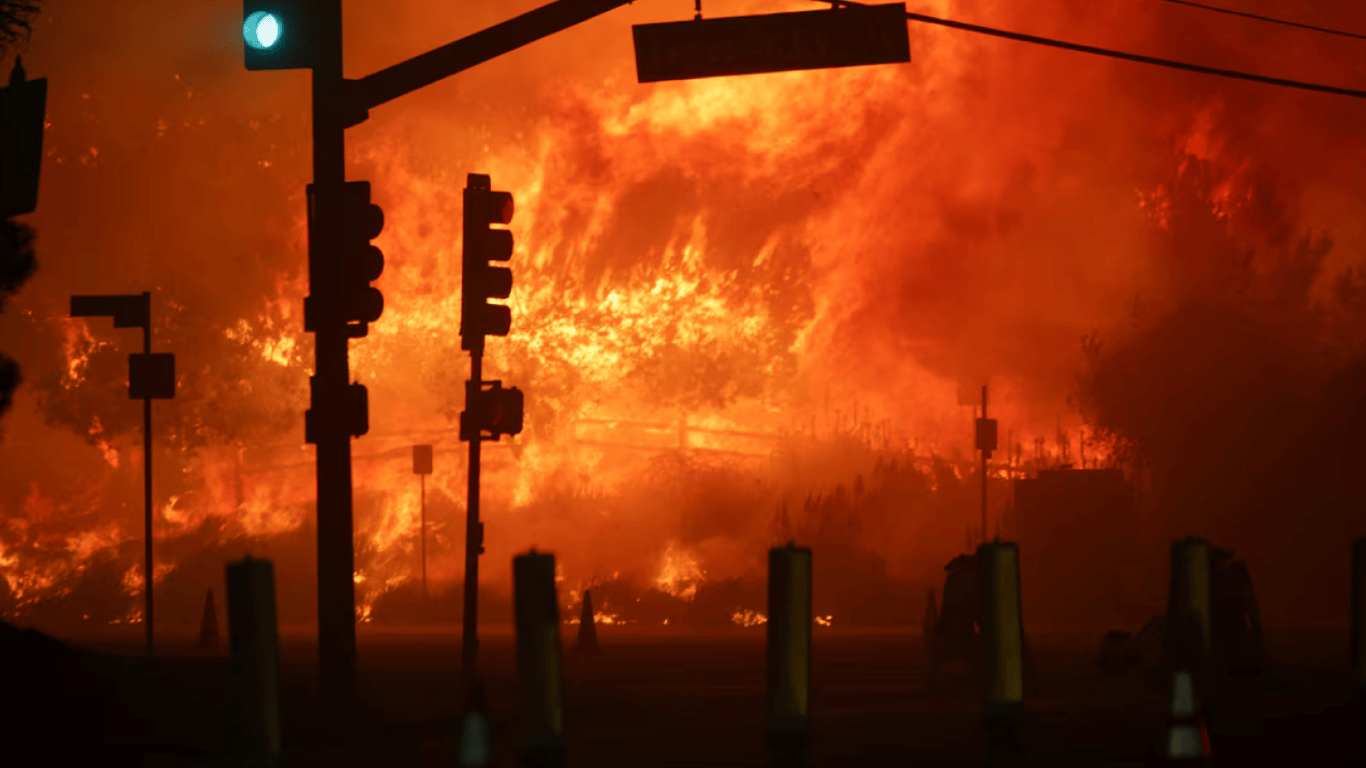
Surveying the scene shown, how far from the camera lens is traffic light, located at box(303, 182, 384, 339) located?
15.7m

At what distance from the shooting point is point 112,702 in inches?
583

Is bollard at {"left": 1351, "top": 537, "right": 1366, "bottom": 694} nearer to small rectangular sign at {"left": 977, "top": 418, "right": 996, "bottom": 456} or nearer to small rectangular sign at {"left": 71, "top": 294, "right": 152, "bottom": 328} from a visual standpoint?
small rectangular sign at {"left": 71, "top": 294, "right": 152, "bottom": 328}

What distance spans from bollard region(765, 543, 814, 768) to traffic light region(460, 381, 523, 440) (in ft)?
31.0

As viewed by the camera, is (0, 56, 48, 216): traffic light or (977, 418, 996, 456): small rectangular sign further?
(977, 418, 996, 456): small rectangular sign

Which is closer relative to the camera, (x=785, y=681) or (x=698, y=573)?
(x=785, y=681)

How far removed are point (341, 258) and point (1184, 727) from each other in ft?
25.9

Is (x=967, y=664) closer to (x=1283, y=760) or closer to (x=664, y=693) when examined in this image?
(x=664, y=693)

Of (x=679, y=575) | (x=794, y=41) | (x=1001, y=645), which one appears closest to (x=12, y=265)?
(x=794, y=41)

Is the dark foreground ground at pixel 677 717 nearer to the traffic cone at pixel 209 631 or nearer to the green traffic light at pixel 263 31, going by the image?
the green traffic light at pixel 263 31

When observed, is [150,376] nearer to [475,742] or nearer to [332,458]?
[332,458]

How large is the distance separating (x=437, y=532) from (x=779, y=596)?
56071 mm

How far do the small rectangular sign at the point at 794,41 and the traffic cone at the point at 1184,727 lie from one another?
6.77 metres

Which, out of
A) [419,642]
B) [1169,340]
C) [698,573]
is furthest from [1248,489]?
[419,642]

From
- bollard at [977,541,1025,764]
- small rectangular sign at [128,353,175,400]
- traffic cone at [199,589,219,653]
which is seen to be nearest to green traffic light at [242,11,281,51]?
bollard at [977,541,1025,764]
